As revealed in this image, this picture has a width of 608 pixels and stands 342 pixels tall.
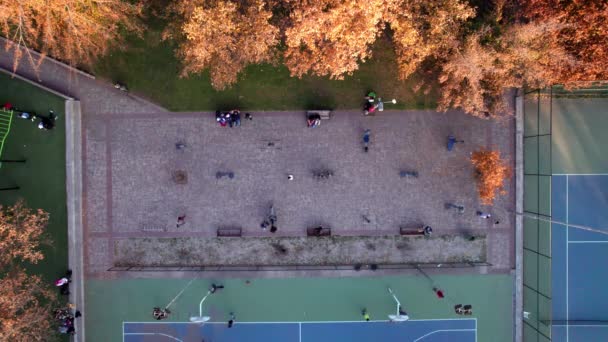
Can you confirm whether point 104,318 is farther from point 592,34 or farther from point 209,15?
point 592,34

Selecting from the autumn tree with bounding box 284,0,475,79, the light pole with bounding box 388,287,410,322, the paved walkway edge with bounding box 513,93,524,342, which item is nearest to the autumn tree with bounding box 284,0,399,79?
the autumn tree with bounding box 284,0,475,79

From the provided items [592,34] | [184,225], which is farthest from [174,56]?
[592,34]

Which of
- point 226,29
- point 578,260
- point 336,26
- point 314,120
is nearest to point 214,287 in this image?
point 314,120

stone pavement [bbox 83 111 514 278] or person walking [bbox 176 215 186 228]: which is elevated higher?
stone pavement [bbox 83 111 514 278]

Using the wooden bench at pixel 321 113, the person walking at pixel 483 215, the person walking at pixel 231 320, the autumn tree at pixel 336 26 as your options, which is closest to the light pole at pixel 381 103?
the wooden bench at pixel 321 113

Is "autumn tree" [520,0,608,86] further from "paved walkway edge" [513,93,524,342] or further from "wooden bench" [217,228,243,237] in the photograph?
"wooden bench" [217,228,243,237]
